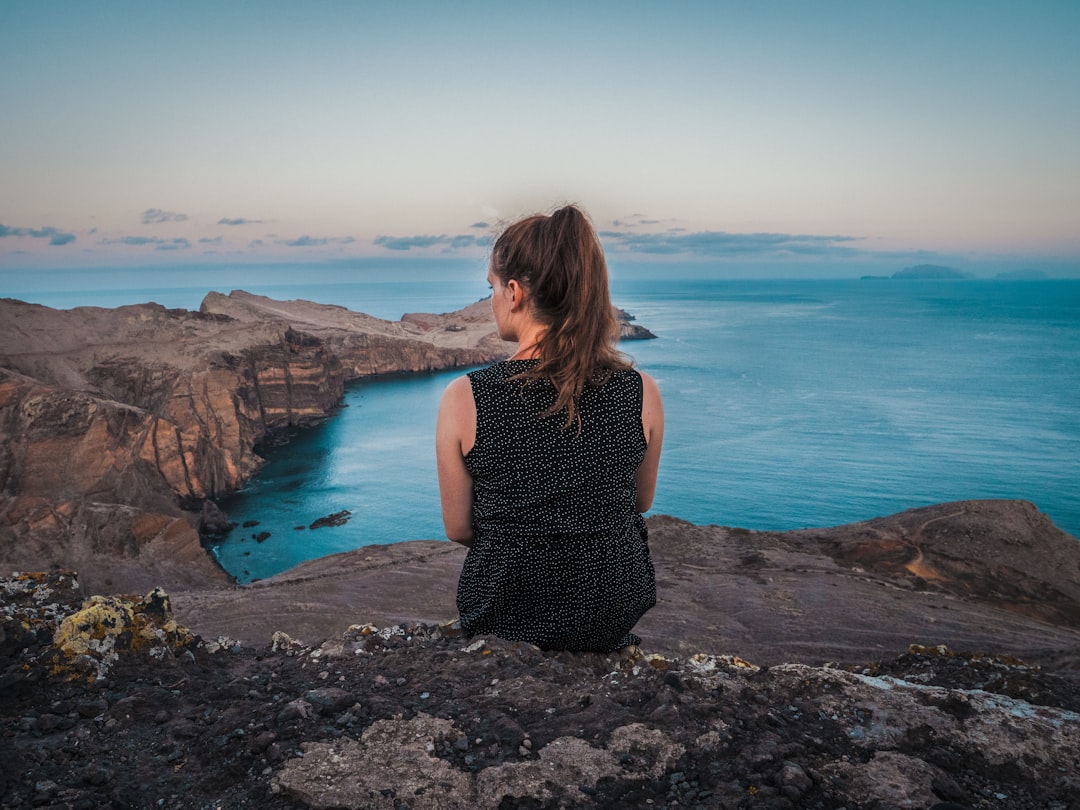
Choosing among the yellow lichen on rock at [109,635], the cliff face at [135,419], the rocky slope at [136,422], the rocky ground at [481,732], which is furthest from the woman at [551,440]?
the cliff face at [135,419]

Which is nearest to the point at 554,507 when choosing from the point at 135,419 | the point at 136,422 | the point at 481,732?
the point at 481,732

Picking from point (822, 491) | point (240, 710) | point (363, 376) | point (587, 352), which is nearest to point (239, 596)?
point (240, 710)

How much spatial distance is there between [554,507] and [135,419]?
1571 inches

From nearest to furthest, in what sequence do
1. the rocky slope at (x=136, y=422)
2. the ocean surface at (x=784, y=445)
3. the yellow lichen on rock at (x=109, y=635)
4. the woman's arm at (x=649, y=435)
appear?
1. the woman's arm at (x=649, y=435)
2. the yellow lichen on rock at (x=109, y=635)
3. the rocky slope at (x=136, y=422)
4. the ocean surface at (x=784, y=445)

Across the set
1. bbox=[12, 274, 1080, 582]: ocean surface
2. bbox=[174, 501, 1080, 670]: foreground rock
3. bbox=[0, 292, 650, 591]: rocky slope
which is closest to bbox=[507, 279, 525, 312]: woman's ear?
bbox=[174, 501, 1080, 670]: foreground rock

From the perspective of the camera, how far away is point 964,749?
3252mm

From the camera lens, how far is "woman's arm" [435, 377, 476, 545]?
293cm

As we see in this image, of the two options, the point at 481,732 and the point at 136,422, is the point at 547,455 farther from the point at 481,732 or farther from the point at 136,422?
the point at 136,422

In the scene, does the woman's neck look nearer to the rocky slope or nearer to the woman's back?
the woman's back

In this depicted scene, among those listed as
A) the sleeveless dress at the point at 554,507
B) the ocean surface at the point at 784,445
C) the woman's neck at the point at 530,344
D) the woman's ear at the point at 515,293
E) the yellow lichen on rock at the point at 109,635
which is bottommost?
the ocean surface at the point at 784,445

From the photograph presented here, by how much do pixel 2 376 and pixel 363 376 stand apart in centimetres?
6359

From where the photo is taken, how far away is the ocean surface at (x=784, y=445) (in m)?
41.8

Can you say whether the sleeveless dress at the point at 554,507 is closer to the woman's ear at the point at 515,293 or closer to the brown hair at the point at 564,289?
the brown hair at the point at 564,289

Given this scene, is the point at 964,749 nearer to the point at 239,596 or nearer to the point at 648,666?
the point at 648,666
